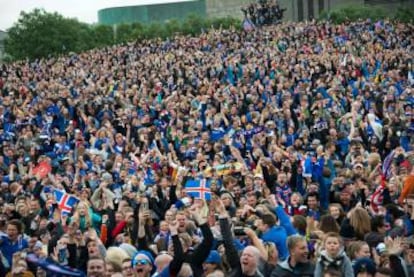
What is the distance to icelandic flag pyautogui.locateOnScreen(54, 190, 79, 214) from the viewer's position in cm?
1205

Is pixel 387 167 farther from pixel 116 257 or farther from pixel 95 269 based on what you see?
pixel 95 269

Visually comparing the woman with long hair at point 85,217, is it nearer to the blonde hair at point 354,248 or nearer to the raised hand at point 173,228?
the raised hand at point 173,228

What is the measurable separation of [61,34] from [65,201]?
5482cm

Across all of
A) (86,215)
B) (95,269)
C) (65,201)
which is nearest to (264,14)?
(65,201)

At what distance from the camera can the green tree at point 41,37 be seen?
6338 centimetres

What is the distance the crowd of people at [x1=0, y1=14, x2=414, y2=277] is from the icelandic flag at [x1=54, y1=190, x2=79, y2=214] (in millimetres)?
32

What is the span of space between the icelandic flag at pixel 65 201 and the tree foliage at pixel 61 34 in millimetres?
49168

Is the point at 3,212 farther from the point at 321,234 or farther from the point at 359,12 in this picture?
the point at 359,12

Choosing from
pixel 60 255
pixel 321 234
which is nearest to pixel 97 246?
pixel 60 255

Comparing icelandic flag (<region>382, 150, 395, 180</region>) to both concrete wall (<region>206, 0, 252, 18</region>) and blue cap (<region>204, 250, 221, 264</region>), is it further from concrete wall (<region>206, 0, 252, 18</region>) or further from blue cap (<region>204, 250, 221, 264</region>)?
concrete wall (<region>206, 0, 252, 18</region>)

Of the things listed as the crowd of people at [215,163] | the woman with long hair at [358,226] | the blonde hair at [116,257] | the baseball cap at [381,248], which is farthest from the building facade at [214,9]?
the blonde hair at [116,257]

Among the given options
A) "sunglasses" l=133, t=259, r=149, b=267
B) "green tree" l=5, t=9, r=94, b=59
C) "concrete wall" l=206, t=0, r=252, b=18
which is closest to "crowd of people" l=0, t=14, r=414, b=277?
"sunglasses" l=133, t=259, r=149, b=267

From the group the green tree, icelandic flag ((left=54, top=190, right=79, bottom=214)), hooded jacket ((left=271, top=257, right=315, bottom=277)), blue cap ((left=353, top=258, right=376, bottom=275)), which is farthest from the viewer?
the green tree

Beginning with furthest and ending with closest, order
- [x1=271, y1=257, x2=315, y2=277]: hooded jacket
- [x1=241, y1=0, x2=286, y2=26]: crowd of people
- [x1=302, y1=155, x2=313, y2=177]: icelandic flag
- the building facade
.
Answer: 1. the building facade
2. [x1=241, y1=0, x2=286, y2=26]: crowd of people
3. [x1=302, y1=155, x2=313, y2=177]: icelandic flag
4. [x1=271, y1=257, x2=315, y2=277]: hooded jacket
